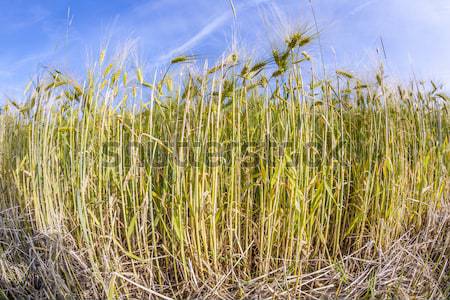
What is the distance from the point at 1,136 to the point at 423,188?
2526mm

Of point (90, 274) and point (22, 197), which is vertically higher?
point (22, 197)

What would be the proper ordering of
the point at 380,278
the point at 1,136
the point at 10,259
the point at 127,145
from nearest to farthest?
the point at 380,278 → the point at 127,145 → the point at 10,259 → the point at 1,136

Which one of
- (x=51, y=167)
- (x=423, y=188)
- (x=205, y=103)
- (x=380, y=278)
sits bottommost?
(x=380, y=278)

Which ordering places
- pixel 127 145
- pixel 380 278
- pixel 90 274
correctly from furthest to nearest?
pixel 127 145 < pixel 380 278 < pixel 90 274

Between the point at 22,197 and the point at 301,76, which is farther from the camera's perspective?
the point at 22,197

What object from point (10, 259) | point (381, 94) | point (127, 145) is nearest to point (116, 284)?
point (127, 145)

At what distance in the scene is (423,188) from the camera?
189cm

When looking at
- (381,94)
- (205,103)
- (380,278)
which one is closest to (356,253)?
(380,278)

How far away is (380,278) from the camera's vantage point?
1.55 meters

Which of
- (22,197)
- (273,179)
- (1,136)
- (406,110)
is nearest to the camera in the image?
(273,179)

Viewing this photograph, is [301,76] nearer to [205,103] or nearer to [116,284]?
[205,103]

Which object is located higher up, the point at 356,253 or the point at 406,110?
the point at 406,110

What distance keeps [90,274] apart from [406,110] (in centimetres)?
191

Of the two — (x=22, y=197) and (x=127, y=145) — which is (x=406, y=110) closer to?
(x=127, y=145)
